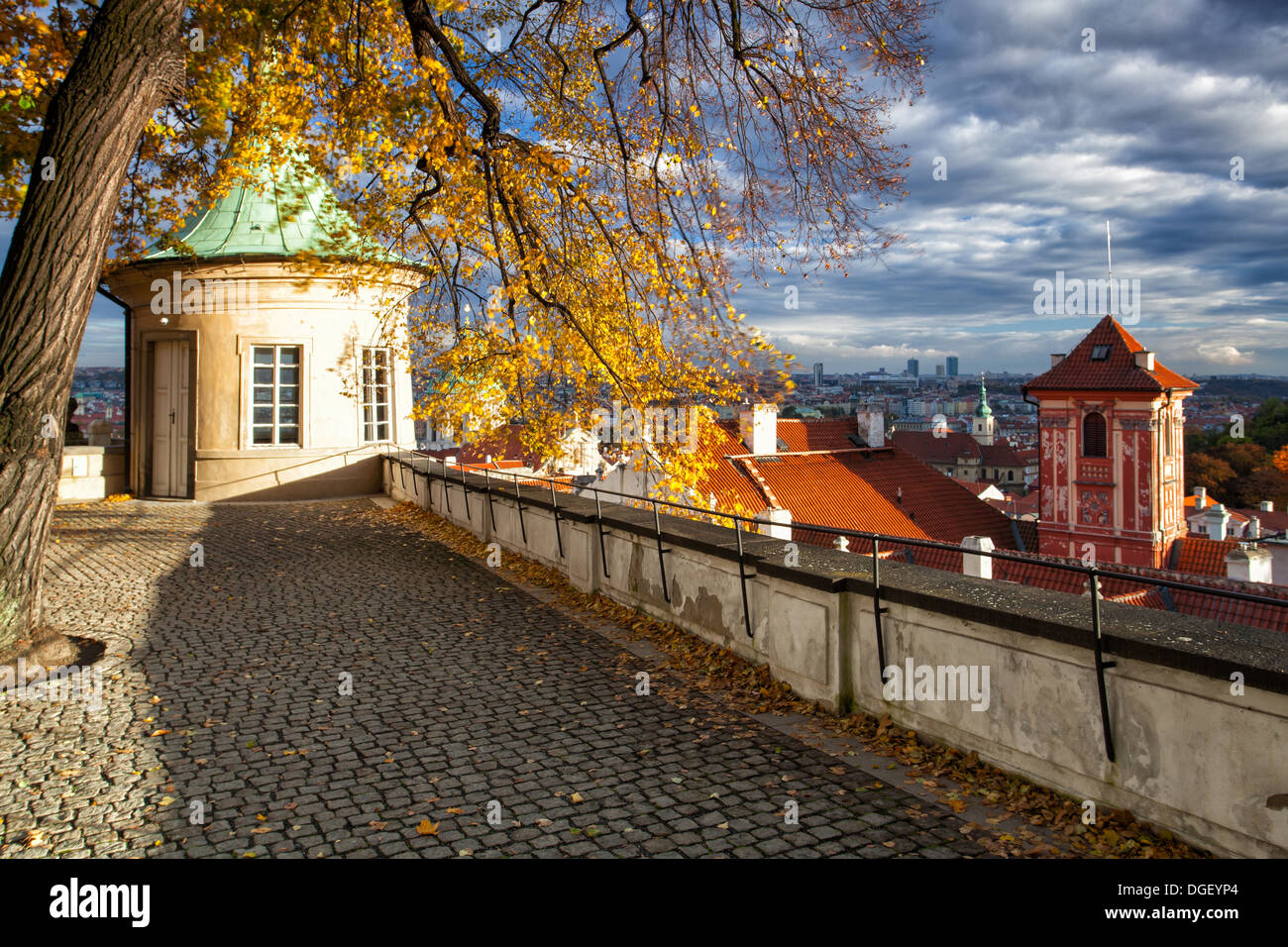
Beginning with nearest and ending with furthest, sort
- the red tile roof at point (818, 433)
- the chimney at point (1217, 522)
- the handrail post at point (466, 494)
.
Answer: the handrail post at point (466, 494), the red tile roof at point (818, 433), the chimney at point (1217, 522)

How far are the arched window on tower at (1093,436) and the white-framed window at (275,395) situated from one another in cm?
3963

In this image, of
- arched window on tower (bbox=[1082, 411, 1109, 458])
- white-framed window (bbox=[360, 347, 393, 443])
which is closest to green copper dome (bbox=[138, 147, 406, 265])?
white-framed window (bbox=[360, 347, 393, 443])

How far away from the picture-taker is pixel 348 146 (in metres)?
11.0

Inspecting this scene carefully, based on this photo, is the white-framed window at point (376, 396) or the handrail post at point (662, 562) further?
the white-framed window at point (376, 396)

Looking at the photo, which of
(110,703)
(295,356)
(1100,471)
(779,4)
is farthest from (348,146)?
(1100,471)

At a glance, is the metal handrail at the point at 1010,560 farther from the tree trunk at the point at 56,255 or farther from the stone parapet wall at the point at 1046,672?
the tree trunk at the point at 56,255

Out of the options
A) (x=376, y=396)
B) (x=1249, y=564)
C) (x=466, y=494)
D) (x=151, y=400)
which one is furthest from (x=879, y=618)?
(x=1249, y=564)

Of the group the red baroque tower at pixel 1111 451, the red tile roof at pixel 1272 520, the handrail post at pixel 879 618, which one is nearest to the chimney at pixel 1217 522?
the red baroque tower at pixel 1111 451

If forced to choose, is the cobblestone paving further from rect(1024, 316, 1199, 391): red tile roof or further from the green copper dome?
rect(1024, 316, 1199, 391): red tile roof

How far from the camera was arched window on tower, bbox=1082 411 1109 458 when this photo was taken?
1805 inches

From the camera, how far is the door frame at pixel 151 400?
18.4 meters

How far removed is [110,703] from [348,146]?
23.7 feet

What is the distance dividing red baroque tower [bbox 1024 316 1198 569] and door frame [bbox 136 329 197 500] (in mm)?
38600

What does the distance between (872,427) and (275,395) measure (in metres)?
28.0
